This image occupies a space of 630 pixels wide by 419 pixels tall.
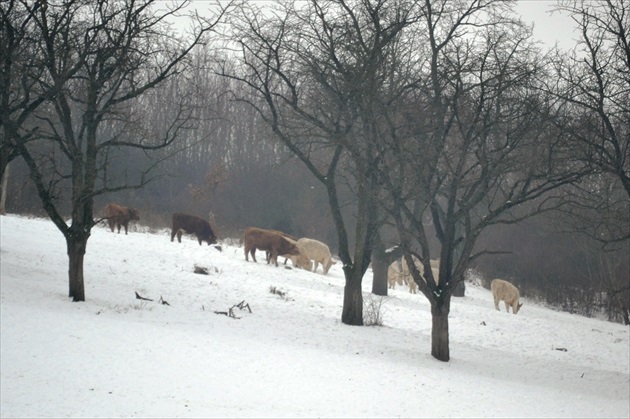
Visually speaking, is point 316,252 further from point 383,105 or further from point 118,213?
point 383,105

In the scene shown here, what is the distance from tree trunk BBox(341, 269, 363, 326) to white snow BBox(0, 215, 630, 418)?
13.0 inches

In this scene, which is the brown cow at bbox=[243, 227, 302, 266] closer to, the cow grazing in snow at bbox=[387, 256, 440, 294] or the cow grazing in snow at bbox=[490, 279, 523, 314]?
the cow grazing in snow at bbox=[387, 256, 440, 294]

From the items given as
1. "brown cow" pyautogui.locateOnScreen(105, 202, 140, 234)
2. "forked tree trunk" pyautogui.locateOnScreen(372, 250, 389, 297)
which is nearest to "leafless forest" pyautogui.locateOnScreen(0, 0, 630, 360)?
"forked tree trunk" pyautogui.locateOnScreen(372, 250, 389, 297)

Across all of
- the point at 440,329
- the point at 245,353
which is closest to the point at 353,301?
the point at 440,329

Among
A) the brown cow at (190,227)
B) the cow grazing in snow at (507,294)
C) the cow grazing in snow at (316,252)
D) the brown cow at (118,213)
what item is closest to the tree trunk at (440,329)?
the cow grazing in snow at (507,294)


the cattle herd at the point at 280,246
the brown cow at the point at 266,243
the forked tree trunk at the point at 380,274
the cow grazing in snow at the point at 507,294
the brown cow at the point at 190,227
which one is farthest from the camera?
the brown cow at the point at 190,227

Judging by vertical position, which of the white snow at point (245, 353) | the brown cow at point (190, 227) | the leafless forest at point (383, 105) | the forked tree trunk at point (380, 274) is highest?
the leafless forest at point (383, 105)

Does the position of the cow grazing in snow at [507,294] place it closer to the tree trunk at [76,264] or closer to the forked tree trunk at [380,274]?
the forked tree trunk at [380,274]

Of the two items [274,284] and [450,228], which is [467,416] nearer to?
[450,228]

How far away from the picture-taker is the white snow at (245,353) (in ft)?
28.9

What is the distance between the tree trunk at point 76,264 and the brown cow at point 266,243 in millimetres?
11589

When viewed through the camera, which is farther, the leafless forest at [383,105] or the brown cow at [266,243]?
the brown cow at [266,243]

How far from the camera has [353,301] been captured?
52.4ft

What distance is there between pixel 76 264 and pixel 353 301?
6.39 m
